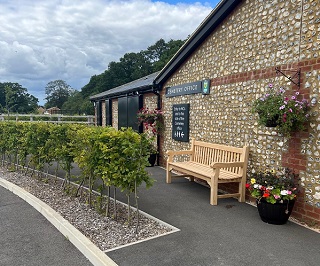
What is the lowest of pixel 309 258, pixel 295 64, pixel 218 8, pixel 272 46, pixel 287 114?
pixel 309 258

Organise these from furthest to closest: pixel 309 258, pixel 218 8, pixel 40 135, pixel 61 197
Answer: pixel 40 135 → pixel 218 8 → pixel 61 197 → pixel 309 258

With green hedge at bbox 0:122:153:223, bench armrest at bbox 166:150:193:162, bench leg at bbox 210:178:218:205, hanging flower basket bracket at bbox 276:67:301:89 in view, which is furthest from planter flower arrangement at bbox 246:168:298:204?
bench armrest at bbox 166:150:193:162

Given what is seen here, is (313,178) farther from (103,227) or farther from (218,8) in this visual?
(218,8)

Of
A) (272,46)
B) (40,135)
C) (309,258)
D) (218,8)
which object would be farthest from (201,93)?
(309,258)

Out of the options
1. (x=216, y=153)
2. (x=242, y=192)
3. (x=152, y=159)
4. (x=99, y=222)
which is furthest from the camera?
(x=152, y=159)

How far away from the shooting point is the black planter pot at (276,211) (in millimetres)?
4414

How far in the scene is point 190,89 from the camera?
803 centimetres

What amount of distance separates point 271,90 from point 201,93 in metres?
2.62

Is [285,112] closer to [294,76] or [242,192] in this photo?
[294,76]

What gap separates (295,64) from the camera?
15.5ft

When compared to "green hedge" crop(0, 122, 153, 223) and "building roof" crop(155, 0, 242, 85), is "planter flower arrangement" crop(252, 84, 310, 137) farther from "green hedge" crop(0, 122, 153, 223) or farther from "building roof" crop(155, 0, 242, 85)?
"building roof" crop(155, 0, 242, 85)

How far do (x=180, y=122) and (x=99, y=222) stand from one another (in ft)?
15.7

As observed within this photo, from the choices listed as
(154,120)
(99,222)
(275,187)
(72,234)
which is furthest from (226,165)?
(154,120)

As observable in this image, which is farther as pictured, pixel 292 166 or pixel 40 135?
pixel 40 135
